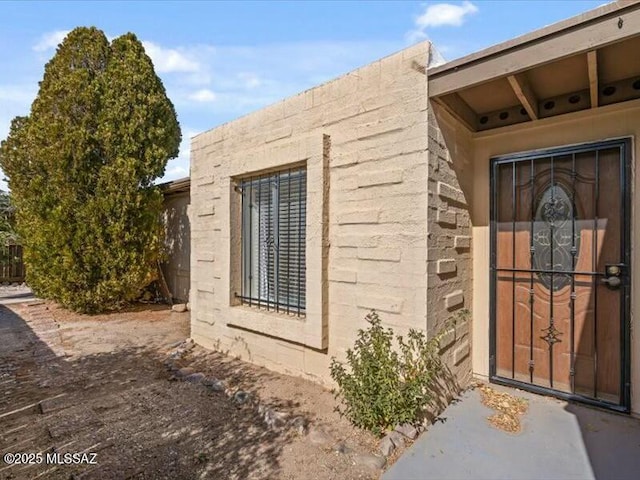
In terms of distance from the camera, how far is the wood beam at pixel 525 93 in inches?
100

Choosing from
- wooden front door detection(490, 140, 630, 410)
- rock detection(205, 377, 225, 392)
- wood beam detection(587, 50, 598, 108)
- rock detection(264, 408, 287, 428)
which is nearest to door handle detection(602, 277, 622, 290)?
wooden front door detection(490, 140, 630, 410)

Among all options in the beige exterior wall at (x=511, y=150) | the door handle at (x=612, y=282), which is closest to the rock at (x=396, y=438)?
the beige exterior wall at (x=511, y=150)

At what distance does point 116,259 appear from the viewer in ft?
23.4

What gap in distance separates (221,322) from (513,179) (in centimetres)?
383

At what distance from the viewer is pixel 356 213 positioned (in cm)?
313

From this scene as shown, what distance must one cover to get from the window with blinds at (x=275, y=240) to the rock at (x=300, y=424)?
3.72 ft

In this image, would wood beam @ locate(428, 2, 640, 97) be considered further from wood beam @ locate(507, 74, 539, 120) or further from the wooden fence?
Answer: the wooden fence

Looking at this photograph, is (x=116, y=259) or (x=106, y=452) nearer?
(x=106, y=452)

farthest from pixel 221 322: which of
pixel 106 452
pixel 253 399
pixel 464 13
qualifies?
pixel 464 13

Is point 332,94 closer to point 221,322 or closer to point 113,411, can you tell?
point 221,322

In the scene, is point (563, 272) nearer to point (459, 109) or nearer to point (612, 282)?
point (612, 282)

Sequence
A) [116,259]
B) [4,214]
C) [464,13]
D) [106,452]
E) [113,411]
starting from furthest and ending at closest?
[4,214]
[116,259]
[464,13]
[113,411]
[106,452]

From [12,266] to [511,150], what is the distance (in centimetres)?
1555

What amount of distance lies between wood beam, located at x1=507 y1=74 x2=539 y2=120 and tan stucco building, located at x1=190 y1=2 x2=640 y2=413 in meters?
0.03
